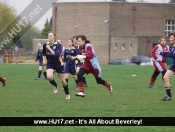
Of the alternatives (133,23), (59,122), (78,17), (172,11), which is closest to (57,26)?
(78,17)

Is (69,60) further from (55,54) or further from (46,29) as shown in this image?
(46,29)

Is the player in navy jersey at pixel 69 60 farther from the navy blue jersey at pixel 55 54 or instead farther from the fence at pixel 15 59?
the fence at pixel 15 59

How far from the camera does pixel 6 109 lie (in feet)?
41.0

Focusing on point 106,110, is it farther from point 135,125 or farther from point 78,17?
point 78,17

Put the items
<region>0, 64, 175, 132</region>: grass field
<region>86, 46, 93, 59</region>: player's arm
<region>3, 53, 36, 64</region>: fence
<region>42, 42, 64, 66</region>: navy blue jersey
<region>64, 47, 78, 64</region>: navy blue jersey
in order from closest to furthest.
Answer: <region>0, 64, 175, 132</region>: grass field < <region>86, 46, 93, 59</region>: player's arm < <region>42, 42, 64, 66</region>: navy blue jersey < <region>64, 47, 78, 64</region>: navy blue jersey < <region>3, 53, 36, 64</region>: fence

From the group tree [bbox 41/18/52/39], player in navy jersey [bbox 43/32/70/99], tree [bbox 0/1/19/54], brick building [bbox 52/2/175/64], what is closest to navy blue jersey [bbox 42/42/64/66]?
player in navy jersey [bbox 43/32/70/99]

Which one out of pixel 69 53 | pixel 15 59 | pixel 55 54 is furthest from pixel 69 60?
pixel 15 59

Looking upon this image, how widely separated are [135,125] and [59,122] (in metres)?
1.49

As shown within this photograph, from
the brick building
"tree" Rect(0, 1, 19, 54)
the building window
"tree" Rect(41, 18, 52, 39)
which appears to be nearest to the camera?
"tree" Rect(0, 1, 19, 54)

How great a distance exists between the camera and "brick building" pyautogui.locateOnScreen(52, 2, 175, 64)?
75.2m

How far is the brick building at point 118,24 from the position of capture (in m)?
75.2

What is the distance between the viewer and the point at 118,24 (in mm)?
75688

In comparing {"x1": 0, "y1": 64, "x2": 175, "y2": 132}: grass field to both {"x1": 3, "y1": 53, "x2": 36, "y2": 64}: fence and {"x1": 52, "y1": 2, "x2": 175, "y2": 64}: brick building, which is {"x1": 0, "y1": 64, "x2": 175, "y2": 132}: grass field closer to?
{"x1": 52, "y1": 2, "x2": 175, "y2": 64}: brick building

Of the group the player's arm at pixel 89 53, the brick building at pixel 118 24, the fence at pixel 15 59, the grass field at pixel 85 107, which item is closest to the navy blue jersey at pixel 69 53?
the grass field at pixel 85 107
